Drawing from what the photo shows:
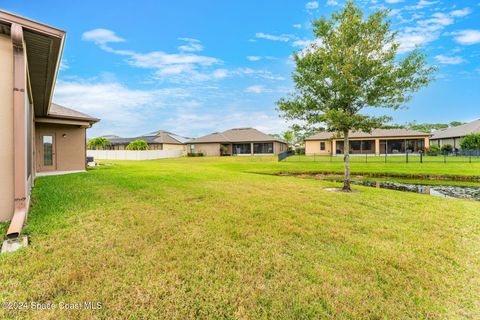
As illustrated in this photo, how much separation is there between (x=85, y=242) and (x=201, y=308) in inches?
104

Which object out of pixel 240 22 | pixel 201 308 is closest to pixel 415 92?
pixel 201 308

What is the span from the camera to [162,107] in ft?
131

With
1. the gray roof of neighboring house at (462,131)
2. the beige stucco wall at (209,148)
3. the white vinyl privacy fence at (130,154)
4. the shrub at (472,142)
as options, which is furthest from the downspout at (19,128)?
the gray roof of neighboring house at (462,131)

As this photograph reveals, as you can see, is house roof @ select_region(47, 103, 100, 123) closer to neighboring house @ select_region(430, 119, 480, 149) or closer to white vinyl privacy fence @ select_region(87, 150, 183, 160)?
white vinyl privacy fence @ select_region(87, 150, 183, 160)

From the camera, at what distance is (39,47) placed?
5.16 metres

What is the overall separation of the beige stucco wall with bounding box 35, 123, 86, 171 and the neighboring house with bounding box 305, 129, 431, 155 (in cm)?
2954

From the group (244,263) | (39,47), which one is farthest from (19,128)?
(244,263)

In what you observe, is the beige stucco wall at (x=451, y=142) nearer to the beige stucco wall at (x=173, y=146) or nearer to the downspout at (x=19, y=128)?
the beige stucco wall at (x=173, y=146)

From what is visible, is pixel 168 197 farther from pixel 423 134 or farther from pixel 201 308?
pixel 423 134

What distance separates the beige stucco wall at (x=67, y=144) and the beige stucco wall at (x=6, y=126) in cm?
1009

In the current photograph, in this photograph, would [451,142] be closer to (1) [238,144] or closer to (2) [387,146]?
(2) [387,146]

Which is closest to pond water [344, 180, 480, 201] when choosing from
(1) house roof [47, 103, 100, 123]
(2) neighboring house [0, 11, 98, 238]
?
(2) neighboring house [0, 11, 98, 238]

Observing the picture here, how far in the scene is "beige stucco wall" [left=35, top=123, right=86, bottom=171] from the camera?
13266 millimetres

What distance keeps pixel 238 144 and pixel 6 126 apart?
37121 millimetres
